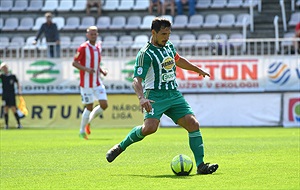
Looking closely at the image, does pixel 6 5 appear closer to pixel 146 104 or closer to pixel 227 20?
pixel 227 20

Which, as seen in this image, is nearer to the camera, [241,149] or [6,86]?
[241,149]

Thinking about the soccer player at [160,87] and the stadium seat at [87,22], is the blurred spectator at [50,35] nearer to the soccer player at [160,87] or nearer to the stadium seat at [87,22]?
the stadium seat at [87,22]

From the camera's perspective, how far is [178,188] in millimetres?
8500

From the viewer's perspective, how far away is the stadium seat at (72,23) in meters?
32.8

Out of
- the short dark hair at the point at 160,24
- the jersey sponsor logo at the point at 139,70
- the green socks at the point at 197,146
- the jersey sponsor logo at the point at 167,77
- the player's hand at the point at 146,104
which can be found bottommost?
the green socks at the point at 197,146

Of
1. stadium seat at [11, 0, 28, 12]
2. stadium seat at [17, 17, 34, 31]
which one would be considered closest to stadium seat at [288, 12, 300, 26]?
stadium seat at [17, 17, 34, 31]

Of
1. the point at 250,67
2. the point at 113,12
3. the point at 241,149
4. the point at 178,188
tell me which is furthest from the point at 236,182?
the point at 113,12

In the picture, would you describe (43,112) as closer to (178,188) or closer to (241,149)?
(241,149)

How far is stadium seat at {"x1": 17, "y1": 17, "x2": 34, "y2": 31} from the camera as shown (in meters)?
33.3

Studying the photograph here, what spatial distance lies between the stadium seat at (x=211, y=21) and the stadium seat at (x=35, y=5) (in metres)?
7.56

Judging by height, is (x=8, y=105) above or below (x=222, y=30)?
below

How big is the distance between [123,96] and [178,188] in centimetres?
A: 1766

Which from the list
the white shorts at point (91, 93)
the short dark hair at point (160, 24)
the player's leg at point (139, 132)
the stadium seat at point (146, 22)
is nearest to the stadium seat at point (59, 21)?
the stadium seat at point (146, 22)

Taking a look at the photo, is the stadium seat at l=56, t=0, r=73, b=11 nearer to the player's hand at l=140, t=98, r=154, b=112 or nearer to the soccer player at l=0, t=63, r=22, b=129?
the soccer player at l=0, t=63, r=22, b=129
